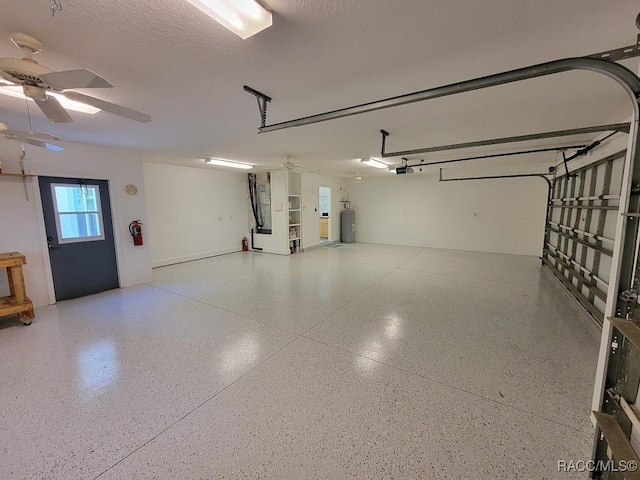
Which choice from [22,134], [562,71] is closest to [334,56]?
[562,71]

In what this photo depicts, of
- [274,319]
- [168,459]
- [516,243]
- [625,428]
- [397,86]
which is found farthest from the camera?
[516,243]

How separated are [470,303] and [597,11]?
10.8 feet

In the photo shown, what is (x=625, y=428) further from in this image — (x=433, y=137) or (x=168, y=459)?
(x=433, y=137)

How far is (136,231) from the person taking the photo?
15.4 ft

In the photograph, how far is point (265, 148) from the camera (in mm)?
4395

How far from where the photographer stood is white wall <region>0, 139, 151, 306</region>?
3483mm

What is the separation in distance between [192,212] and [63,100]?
4315 mm

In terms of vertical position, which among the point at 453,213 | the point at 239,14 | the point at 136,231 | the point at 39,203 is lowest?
the point at 136,231

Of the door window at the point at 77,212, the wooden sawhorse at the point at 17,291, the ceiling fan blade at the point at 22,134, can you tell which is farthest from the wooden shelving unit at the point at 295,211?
the ceiling fan blade at the point at 22,134

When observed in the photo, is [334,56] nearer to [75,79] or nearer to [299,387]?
[75,79]

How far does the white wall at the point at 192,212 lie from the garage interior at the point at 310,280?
106cm

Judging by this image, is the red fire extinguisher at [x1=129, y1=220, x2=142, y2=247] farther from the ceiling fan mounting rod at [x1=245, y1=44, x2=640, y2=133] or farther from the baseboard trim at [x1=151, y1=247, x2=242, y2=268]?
the ceiling fan mounting rod at [x1=245, y1=44, x2=640, y2=133]

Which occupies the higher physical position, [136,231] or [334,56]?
[334,56]

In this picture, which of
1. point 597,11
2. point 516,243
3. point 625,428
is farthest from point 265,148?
point 516,243
